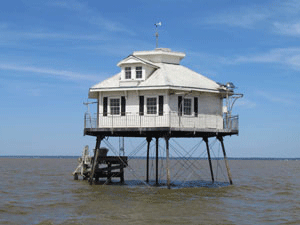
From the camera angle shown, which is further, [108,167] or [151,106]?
[108,167]

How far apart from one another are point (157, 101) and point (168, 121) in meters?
1.63

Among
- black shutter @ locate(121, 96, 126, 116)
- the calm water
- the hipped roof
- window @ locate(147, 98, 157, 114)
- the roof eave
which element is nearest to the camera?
the calm water

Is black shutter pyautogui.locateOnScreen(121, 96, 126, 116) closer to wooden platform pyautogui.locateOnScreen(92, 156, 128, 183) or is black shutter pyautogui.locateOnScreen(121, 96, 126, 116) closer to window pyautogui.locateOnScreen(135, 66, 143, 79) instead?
window pyautogui.locateOnScreen(135, 66, 143, 79)

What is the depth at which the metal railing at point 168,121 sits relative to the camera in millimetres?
31766

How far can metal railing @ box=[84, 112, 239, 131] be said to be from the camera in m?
31.8

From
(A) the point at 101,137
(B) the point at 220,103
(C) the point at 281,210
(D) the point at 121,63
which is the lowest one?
(C) the point at 281,210

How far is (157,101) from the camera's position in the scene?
32.2 m

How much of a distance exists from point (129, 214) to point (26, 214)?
513 cm

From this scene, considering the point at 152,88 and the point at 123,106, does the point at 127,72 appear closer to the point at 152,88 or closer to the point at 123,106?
the point at 123,106

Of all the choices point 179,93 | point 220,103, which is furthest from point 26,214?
point 220,103

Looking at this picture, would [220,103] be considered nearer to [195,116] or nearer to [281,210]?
[195,116]

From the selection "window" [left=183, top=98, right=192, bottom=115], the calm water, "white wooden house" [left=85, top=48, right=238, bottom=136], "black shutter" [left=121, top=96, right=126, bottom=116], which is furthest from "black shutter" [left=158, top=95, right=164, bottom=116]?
the calm water

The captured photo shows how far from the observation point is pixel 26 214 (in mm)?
23797

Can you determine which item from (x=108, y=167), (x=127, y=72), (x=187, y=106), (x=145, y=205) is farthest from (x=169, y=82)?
(x=108, y=167)
